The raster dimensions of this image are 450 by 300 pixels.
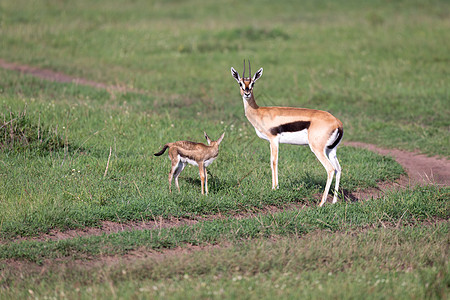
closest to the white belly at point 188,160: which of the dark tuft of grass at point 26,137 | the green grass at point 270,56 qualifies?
the dark tuft of grass at point 26,137

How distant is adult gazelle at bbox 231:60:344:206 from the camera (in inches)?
306

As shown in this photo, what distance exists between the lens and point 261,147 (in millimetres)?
10836

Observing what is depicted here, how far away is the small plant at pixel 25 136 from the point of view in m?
9.44

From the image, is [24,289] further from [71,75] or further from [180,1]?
[180,1]

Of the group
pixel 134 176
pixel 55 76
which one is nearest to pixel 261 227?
pixel 134 176

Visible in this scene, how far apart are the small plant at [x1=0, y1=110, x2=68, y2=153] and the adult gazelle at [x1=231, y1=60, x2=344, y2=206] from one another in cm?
359

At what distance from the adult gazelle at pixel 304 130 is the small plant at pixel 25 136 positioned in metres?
3.59

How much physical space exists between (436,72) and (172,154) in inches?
473

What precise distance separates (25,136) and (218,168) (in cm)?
334

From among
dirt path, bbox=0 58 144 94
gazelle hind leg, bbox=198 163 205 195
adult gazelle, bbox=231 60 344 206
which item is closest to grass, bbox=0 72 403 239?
gazelle hind leg, bbox=198 163 205 195

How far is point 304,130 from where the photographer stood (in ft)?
25.8

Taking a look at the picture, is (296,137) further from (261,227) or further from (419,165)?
(419,165)

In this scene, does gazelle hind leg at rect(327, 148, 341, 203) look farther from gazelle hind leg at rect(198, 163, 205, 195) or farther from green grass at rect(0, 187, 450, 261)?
gazelle hind leg at rect(198, 163, 205, 195)

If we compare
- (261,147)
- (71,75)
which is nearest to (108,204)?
(261,147)
